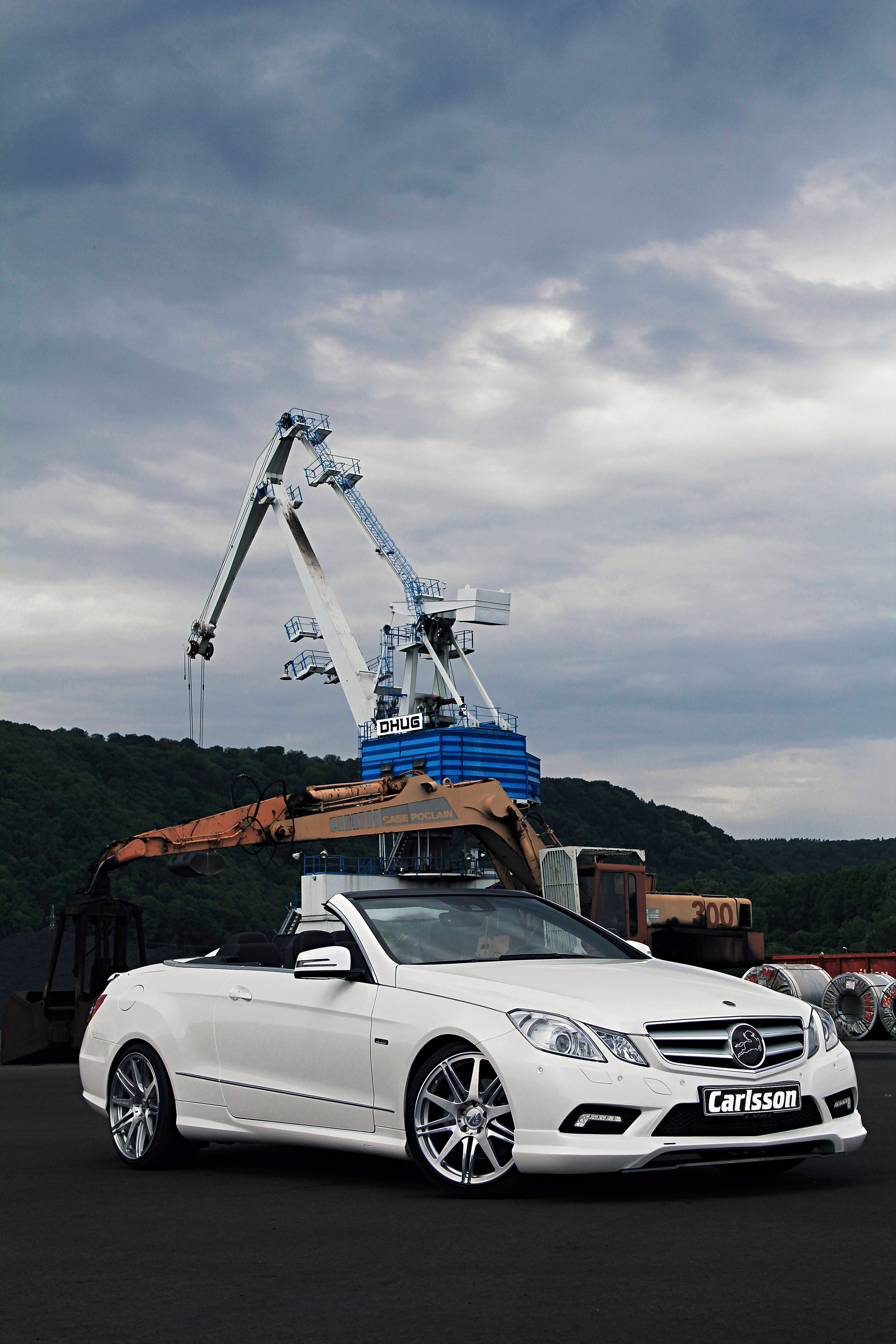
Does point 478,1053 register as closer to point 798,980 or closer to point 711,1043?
point 711,1043

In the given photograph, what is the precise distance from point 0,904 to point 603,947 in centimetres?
9325

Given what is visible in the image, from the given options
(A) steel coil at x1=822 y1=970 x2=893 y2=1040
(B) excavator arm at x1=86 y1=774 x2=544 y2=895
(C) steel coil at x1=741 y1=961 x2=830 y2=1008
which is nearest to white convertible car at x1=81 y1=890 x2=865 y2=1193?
(B) excavator arm at x1=86 y1=774 x2=544 y2=895

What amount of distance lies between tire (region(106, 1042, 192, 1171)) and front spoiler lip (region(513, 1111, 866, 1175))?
2.76m

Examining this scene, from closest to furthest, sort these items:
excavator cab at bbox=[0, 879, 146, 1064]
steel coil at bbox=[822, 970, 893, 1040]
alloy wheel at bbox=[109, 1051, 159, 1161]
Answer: alloy wheel at bbox=[109, 1051, 159, 1161], excavator cab at bbox=[0, 879, 146, 1064], steel coil at bbox=[822, 970, 893, 1040]

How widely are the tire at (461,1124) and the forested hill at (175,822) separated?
79.4 metres

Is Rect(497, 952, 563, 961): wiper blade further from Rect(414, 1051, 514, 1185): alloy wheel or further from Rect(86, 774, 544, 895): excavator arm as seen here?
Rect(86, 774, 544, 895): excavator arm

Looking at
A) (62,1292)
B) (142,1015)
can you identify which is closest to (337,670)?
(142,1015)

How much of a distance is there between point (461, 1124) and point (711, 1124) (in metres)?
1.12

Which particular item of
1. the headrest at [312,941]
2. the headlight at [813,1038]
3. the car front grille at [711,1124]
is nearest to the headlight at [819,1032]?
Result: the headlight at [813,1038]

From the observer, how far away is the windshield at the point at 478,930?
25.0 ft

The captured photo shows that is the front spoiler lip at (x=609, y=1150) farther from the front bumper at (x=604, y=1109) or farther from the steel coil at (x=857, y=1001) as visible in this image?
the steel coil at (x=857, y=1001)

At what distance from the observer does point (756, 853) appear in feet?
522

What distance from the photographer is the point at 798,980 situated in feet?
106

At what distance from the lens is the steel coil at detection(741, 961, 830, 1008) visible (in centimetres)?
3200
